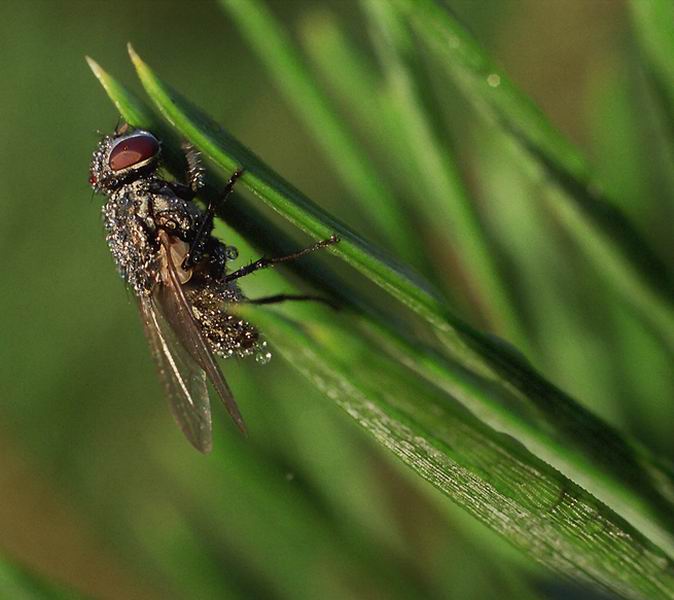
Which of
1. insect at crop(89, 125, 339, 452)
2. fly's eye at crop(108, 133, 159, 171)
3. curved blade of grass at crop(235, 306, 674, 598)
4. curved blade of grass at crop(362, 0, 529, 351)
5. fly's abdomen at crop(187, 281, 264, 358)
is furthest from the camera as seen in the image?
fly's abdomen at crop(187, 281, 264, 358)

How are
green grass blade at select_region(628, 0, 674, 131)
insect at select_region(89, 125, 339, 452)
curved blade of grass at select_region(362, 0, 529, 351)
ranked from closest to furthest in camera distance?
1. green grass blade at select_region(628, 0, 674, 131)
2. curved blade of grass at select_region(362, 0, 529, 351)
3. insect at select_region(89, 125, 339, 452)

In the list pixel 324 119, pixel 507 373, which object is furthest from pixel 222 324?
pixel 507 373

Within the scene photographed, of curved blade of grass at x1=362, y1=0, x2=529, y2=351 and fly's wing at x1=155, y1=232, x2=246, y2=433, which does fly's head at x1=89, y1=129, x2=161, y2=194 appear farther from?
curved blade of grass at x1=362, y1=0, x2=529, y2=351

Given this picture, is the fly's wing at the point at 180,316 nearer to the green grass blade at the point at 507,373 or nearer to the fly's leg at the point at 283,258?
the fly's leg at the point at 283,258

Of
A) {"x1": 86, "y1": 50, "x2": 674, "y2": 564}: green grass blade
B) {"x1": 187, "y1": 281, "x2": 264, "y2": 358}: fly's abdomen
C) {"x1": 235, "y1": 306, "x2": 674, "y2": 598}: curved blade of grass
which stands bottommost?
{"x1": 235, "y1": 306, "x2": 674, "y2": 598}: curved blade of grass

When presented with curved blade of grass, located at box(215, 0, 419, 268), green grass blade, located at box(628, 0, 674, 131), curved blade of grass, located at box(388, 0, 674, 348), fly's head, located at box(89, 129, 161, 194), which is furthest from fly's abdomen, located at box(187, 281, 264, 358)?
green grass blade, located at box(628, 0, 674, 131)

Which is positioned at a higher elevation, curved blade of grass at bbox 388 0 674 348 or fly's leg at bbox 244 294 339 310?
curved blade of grass at bbox 388 0 674 348

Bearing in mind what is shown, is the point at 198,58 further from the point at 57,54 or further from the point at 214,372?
the point at 214,372

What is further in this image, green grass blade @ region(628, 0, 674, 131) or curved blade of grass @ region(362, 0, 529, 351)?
curved blade of grass @ region(362, 0, 529, 351)
